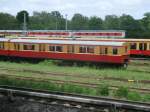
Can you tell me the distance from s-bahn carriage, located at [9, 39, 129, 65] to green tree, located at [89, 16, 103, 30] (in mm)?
66565

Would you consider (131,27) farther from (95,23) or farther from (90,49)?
(90,49)

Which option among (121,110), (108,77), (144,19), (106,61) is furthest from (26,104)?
(144,19)

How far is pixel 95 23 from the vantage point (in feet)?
343

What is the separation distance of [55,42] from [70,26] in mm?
80322

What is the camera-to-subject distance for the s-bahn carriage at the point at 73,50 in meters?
29.0

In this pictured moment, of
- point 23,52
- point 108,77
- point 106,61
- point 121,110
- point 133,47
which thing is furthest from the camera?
point 133,47

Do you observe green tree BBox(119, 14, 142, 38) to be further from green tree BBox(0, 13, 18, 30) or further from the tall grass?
the tall grass

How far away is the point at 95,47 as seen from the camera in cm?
2969

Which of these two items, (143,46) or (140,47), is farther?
(140,47)

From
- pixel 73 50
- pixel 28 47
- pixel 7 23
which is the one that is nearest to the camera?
pixel 73 50

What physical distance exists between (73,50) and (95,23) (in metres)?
74.3

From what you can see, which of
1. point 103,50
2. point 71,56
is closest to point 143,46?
point 103,50

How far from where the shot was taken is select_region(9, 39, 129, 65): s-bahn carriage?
29.0 m

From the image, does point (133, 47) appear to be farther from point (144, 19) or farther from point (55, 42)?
point (144, 19)
